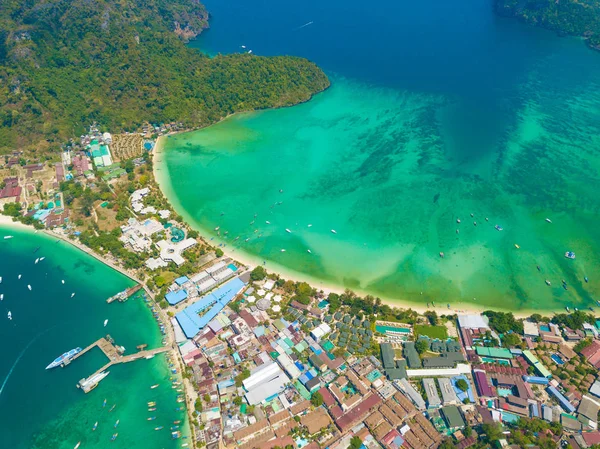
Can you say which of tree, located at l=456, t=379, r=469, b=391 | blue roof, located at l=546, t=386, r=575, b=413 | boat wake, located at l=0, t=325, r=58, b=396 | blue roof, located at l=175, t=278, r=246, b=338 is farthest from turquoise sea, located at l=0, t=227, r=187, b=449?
blue roof, located at l=546, t=386, r=575, b=413

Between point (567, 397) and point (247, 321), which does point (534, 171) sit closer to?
point (567, 397)

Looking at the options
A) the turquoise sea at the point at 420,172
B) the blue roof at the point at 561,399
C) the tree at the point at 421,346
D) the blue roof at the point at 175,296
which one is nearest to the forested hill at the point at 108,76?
the turquoise sea at the point at 420,172

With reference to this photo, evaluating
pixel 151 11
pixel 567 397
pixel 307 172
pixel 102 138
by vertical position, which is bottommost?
pixel 567 397

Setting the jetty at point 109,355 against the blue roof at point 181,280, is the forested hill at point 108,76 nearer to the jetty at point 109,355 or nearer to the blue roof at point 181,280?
the blue roof at point 181,280

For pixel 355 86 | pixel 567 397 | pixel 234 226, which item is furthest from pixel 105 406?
pixel 355 86

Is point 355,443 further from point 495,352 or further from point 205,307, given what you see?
point 205,307

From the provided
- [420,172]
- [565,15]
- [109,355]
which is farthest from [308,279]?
[565,15]
